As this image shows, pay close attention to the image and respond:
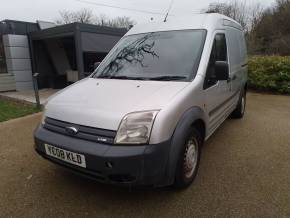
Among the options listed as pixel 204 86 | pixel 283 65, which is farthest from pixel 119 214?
pixel 283 65

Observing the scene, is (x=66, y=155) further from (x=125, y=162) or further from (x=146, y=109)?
A: (x=146, y=109)

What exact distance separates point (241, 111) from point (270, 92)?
4.64 meters

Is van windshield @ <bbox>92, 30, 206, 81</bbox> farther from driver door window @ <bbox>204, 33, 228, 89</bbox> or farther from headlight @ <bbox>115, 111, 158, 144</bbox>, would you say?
headlight @ <bbox>115, 111, 158, 144</bbox>

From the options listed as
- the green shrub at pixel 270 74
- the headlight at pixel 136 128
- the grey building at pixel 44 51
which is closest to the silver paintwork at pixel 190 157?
A: the headlight at pixel 136 128

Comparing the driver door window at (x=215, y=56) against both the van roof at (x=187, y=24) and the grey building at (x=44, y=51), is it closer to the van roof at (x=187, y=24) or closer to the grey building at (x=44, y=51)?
the van roof at (x=187, y=24)

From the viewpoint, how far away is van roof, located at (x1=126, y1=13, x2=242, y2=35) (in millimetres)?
3633

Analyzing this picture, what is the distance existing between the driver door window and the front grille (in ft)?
4.61

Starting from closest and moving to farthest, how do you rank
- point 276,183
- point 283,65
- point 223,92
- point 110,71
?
point 276,183
point 110,71
point 223,92
point 283,65

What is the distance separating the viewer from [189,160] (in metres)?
3.00

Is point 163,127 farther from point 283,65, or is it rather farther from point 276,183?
point 283,65

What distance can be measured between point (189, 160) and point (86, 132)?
1.21 m

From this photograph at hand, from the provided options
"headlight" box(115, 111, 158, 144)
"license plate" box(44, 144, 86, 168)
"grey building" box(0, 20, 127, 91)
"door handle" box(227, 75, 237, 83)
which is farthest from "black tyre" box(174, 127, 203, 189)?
"grey building" box(0, 20, 127, 91)

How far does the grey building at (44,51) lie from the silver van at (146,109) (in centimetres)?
578

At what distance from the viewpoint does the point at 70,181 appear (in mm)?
3268
